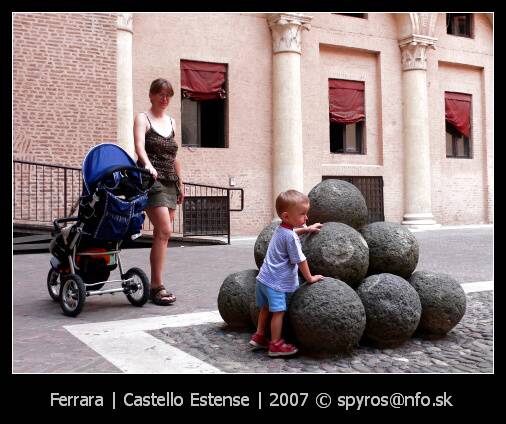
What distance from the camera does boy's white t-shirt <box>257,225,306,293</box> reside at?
13.1 feet

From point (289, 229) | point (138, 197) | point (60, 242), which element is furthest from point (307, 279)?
point (60, 242)

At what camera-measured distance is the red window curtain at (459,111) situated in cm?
2138

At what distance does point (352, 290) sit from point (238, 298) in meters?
1.02

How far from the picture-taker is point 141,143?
5688 millimetres

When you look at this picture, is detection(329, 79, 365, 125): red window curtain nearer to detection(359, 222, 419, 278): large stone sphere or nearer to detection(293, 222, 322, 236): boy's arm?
detection(359, 222, 419, 278): large stone sphere

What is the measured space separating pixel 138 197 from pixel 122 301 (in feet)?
4.23

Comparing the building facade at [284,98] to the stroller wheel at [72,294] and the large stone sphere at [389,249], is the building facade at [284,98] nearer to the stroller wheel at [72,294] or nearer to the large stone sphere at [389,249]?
the stroller wheel at [72,294]

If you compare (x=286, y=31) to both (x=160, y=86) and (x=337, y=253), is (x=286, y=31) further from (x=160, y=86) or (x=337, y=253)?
(x=337, y=253)

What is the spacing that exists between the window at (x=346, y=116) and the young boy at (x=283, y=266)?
1542 cm

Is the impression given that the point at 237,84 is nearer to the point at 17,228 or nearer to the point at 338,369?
the point at 17,228

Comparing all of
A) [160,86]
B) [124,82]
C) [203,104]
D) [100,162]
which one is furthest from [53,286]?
[203,104]

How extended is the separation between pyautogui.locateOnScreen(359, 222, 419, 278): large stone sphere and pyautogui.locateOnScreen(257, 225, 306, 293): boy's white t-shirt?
2.48 ft

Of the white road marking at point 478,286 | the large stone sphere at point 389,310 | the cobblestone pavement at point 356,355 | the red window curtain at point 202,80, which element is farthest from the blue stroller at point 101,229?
the red window curtain at point 202,80

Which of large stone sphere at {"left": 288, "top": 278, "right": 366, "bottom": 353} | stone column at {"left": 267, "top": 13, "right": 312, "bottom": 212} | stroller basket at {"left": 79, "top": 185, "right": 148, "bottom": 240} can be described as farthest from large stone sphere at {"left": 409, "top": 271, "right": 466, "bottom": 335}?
stone column at {"left": 267, "top": 13, "right": 312, "bottom": 212}
